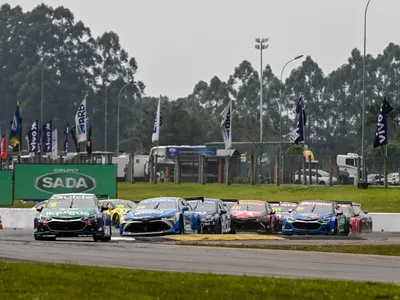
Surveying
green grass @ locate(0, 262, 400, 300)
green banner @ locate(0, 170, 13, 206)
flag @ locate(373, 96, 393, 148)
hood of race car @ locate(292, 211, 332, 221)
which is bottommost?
green grass @ locate(0, 262, 400, 300)

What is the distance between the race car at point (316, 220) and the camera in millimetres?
35000

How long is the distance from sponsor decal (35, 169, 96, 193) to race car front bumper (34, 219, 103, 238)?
22626 mm

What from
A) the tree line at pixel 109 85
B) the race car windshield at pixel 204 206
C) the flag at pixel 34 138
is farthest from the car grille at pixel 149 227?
the tree line at pixel 109 85

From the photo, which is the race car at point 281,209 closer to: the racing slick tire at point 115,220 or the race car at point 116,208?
Result: the race car at point 116,208

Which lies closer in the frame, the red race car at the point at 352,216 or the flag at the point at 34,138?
the red race car at the point at 352,216

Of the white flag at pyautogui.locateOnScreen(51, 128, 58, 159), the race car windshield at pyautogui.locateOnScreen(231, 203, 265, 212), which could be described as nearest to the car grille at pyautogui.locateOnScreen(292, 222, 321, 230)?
the race car windshield at pyautogui.locateOnScreen(231, 203, 265, 212)

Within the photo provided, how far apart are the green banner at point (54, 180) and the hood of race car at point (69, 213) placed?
2230cm

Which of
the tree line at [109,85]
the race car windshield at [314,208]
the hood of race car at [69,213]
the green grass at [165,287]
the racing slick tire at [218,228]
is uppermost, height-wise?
the tree line at [109,85]

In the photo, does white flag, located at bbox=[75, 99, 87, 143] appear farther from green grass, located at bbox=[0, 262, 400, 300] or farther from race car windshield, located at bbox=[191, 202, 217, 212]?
green grass, located at bbox=[0, 262, 400, 300]

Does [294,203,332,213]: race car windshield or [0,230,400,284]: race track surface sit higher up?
[294,203,332,213]: race car windshield

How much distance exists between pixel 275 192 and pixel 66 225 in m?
28.5

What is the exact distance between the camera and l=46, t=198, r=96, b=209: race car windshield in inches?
1170

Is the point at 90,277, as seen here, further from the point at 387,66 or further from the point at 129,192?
the point at 387,66

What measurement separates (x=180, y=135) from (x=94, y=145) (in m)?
25.8
